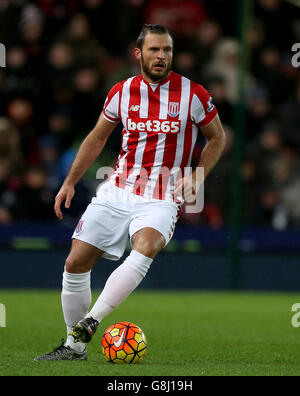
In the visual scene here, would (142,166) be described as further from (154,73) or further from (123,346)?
(123,346)

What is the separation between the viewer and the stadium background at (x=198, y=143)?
35.2 feet

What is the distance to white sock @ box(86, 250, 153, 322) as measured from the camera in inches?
204

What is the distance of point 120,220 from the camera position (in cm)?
549

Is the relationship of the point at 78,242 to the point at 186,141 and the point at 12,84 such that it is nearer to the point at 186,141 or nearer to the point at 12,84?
the point at 186,141

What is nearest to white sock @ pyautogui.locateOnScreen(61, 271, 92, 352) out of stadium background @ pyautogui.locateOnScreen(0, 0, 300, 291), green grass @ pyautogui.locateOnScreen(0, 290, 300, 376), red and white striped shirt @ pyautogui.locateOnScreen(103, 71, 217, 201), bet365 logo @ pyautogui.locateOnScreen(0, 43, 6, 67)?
green grass @ pyautogui.locateOnScreen(0, 290, 300, 376)

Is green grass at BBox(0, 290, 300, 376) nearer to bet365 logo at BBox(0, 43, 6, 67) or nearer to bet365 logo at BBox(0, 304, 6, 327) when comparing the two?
bet365 logo at BBox(0, 304, 6, 327)

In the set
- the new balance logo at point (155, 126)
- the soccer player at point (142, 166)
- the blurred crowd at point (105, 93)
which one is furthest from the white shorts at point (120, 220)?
the blurred crowd at point (105, 93)

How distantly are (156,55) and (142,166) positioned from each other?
26.1 inches

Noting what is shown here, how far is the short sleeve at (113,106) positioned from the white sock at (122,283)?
2.96ft

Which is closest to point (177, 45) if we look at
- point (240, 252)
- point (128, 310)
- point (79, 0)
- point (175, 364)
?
point (79, 0)

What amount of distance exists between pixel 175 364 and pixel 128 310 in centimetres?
373

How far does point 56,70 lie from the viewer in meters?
10.9

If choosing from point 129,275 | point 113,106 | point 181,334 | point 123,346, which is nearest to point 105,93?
point 181,334

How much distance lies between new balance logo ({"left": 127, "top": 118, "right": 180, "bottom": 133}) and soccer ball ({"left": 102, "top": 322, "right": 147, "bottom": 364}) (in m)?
1.19
